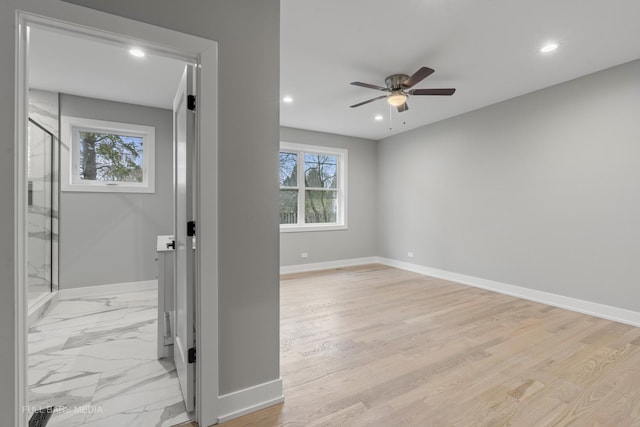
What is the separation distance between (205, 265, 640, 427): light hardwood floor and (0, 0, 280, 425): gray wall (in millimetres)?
427

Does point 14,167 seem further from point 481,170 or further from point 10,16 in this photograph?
point 481,170

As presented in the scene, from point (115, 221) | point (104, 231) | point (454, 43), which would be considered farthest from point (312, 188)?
point (454, 43)

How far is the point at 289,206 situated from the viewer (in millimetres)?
5672

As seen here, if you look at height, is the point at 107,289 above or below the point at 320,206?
below

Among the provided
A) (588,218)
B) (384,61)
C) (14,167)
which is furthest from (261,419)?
(588,218)

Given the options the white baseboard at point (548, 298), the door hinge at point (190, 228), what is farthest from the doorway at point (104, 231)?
the white baseboard at point (548, 298)

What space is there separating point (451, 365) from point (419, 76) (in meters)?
2.60

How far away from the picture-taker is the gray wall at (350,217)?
5543mm

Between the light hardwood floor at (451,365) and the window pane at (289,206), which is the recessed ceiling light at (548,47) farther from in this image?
the window pane at (289,206)

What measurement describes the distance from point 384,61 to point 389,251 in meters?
4.04

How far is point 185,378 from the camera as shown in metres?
1.74

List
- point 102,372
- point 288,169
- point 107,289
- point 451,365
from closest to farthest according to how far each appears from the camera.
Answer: point 102,372 < point 451,365 < point 107,289 < point 288,169

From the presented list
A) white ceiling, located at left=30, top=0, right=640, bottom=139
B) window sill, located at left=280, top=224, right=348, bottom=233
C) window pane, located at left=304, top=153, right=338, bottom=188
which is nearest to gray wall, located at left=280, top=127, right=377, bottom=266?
window sill, located at left=280, top=224, right=348, bottom=233

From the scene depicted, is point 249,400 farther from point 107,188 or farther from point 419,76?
point 107,188
